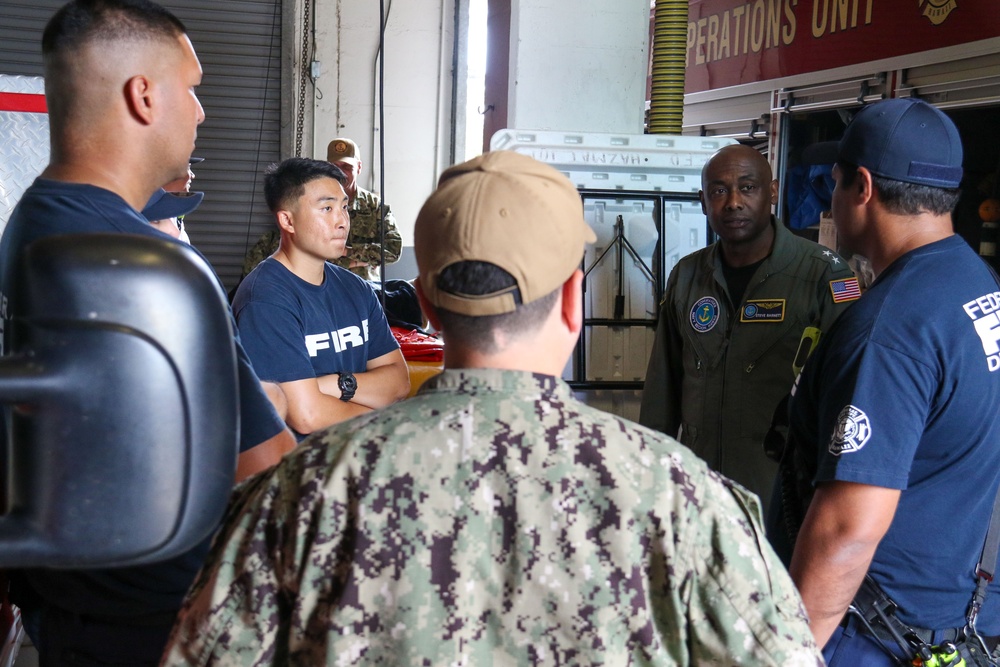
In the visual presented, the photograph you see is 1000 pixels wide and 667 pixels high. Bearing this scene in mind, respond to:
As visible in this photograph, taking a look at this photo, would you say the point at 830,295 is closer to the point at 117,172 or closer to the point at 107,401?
the point at 117,172

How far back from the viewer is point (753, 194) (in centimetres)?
389

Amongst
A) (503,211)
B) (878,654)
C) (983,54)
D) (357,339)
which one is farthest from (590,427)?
(983,54)

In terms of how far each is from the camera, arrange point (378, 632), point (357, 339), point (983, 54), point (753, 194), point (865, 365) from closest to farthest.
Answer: point (378, 632) → point (865, 365) → point (357, 339) → point (753, 194) → point (983, 54)

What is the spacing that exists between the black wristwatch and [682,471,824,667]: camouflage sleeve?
2271mm

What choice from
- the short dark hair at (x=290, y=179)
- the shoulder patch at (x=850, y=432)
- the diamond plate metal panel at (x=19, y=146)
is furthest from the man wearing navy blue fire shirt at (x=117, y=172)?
the diamond plate metal panel at (x=19, y=146)

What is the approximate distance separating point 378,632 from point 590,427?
1.22 ft

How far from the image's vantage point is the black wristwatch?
336cm

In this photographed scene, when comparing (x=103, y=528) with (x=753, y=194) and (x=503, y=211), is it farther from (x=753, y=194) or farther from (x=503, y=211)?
(x=753, y=194)

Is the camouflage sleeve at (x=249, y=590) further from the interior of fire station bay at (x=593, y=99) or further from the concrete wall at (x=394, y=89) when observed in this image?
the concrete wall at (x=394, y=89)

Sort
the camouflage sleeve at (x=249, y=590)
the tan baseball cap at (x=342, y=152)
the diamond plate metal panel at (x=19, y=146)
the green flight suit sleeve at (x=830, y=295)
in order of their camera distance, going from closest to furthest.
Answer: the camouflage sleeve at (x=249, y=590) < the green flight suit sleeve at (x=830, y=295) < the diamond plate metal panel at (x=19, y=146) < the tan baseball cap at (x=342, y=152)

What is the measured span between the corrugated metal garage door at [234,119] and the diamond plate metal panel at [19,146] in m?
4.78

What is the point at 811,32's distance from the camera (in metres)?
6.86

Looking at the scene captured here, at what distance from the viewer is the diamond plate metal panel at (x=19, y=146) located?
4.95 meters

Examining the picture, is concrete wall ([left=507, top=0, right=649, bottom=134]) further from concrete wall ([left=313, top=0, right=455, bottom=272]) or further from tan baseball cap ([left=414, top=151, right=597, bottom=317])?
tan baseball cap ([left=414, top=151, right=597, bottom=317])
